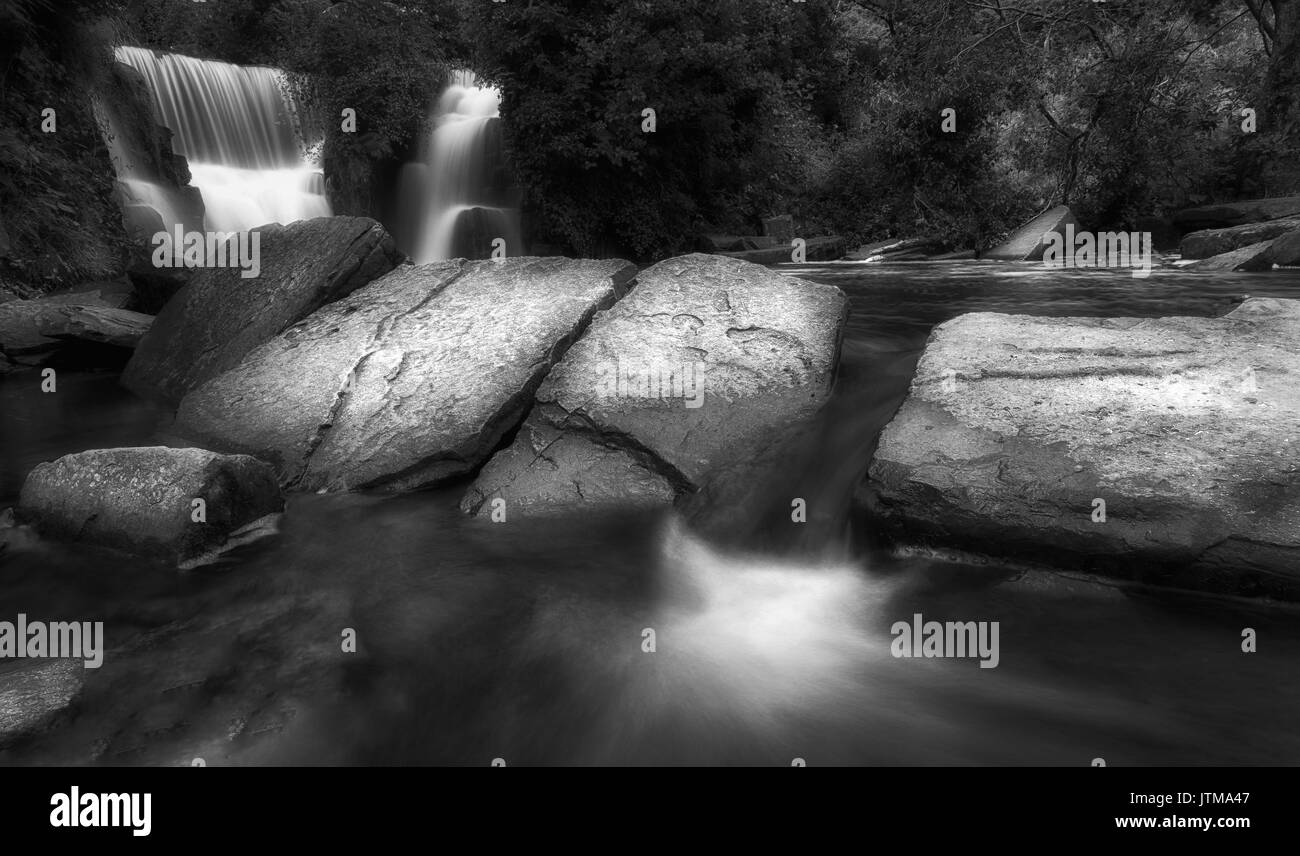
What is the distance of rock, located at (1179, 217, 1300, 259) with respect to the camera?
42.2 ft

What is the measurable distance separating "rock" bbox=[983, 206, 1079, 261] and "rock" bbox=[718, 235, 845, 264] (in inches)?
128

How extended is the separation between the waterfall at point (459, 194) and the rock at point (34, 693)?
14.6 meters

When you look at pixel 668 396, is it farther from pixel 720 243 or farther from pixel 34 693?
pixel 720 243

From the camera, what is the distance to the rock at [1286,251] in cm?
1105

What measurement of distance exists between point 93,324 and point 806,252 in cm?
1332

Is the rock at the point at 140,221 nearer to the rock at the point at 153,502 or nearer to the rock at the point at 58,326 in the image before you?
the rock at the point at 58,326

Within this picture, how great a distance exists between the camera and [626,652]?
364 cm

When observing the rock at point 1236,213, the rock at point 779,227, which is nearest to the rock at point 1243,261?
the rock at point 1236,213

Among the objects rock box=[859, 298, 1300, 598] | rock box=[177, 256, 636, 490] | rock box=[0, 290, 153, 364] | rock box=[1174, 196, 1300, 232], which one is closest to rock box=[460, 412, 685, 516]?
rock box=[177, 256, 636, 490]

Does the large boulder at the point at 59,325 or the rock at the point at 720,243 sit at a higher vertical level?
the rock at the point at 720,243

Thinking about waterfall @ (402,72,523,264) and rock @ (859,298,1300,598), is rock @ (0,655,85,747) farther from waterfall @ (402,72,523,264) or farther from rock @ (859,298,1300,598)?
waterfall @ (402,72,523,264)

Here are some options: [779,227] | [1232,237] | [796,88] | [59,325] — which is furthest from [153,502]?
[796,88]

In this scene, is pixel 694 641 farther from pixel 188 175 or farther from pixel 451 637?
pixel 188 175
